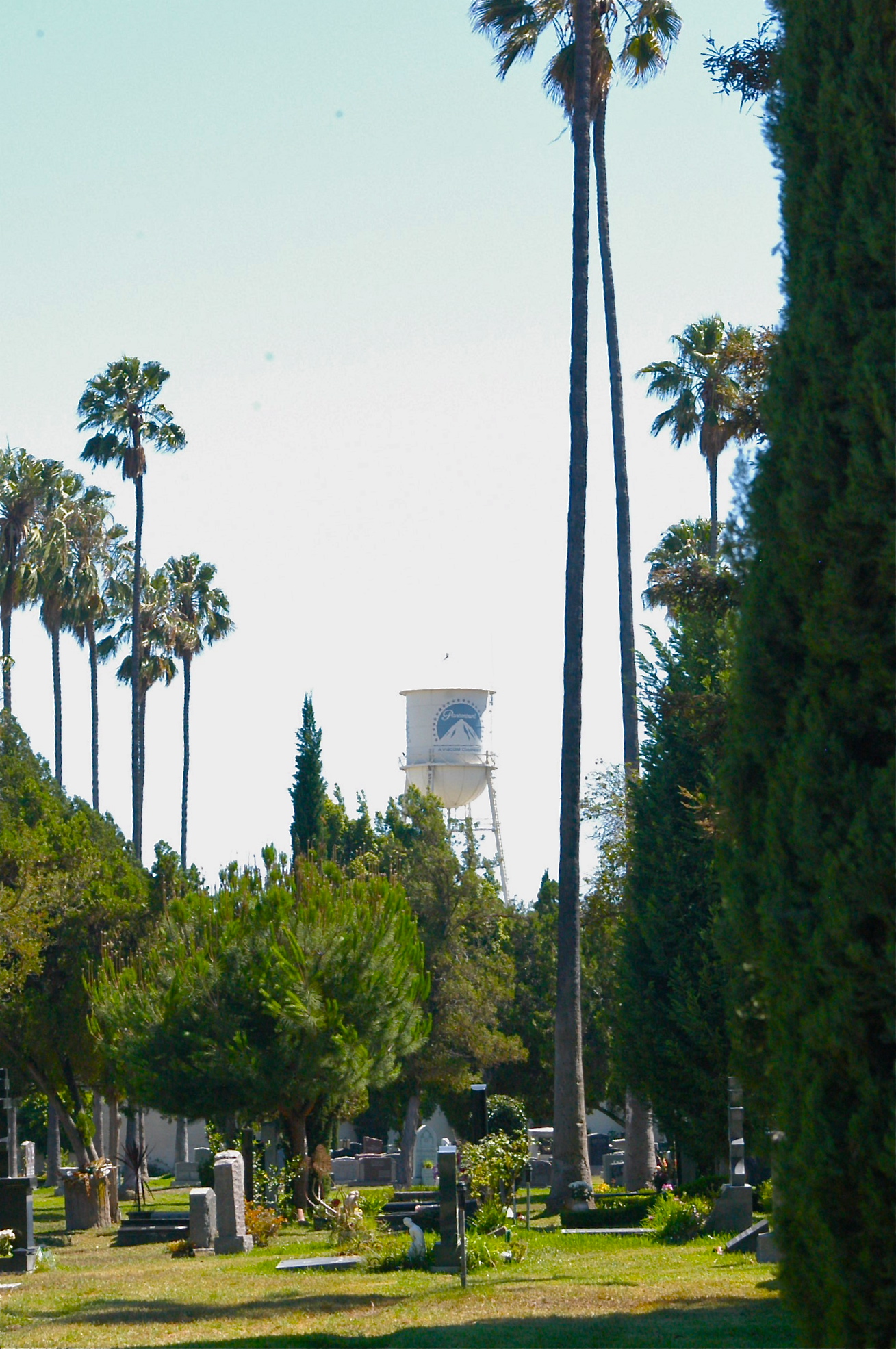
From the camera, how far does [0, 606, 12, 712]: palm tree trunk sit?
37.3 meters

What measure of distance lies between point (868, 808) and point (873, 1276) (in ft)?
6.56

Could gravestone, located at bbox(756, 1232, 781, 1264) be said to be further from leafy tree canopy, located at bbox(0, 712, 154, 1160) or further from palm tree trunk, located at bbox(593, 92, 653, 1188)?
leafy tree canopy, located at bbox(0, 712, 154, 1160)

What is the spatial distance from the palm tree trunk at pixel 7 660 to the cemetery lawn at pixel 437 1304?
21.7m

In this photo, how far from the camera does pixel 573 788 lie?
70.1 feet

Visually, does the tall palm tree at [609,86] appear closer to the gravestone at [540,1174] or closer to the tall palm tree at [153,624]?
the gravestone at [540,1174]

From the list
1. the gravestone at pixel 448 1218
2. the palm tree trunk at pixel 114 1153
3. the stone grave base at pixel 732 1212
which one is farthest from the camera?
the palm tree trunk at pixel 114 1153

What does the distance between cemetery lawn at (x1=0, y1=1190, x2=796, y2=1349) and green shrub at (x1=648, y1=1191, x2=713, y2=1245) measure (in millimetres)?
276

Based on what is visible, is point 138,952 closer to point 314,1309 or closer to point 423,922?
point 423,922

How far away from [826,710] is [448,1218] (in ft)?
34.3

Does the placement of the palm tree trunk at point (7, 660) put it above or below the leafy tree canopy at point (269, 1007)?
above

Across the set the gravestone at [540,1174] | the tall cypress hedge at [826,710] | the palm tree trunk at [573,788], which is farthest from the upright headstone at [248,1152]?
the tall cypress hedge at [826,710]

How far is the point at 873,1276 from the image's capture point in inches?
232

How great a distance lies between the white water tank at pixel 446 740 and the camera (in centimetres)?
5791

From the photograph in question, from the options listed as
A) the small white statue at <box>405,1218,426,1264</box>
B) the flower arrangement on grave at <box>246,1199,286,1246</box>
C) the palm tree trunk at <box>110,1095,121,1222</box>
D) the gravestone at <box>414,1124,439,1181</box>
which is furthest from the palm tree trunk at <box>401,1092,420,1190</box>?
the small white statue at <box>405,1218,426,1264</box>
